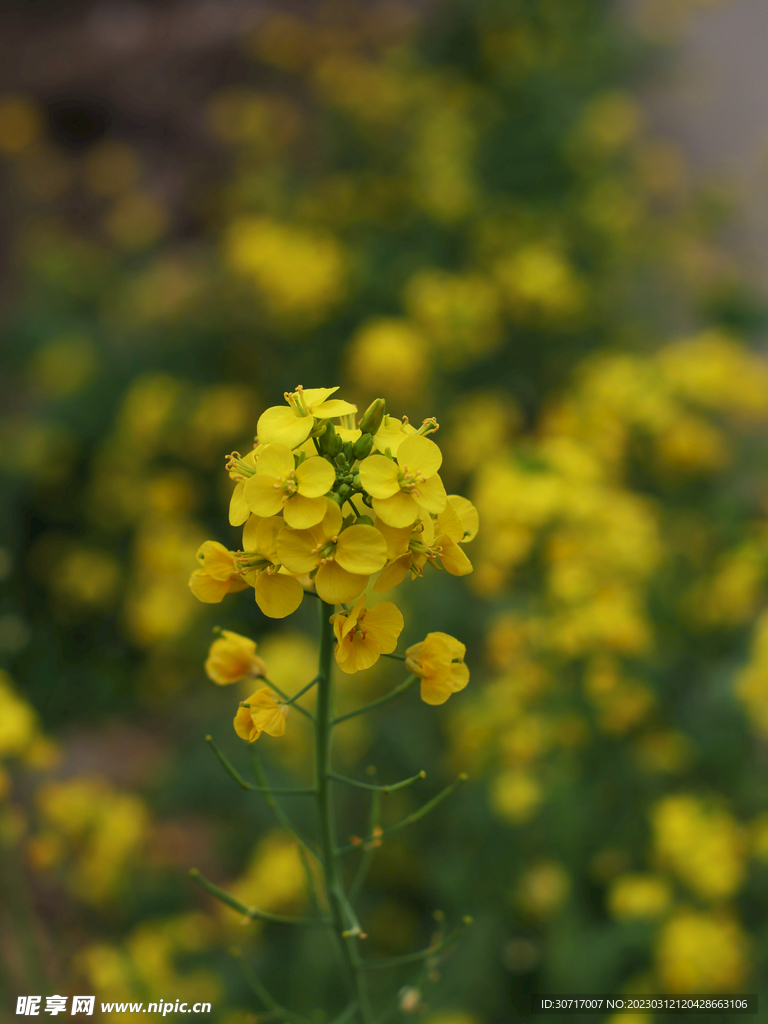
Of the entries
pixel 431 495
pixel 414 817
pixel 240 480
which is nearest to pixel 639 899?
pixel 414 817

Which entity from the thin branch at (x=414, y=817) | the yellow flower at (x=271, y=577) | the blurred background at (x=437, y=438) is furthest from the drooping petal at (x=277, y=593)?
the blurred background at (x=437, y=438)

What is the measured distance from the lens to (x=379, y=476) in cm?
106

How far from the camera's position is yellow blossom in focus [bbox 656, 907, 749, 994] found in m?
2.09

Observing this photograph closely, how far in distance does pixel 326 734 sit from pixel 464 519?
1.33ft

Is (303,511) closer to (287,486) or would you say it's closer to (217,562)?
(287,486)

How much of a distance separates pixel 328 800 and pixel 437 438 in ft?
9.92

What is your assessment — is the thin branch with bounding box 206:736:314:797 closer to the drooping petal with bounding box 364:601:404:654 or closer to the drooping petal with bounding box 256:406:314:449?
the drooping petal with bounding box 364:601:404:654

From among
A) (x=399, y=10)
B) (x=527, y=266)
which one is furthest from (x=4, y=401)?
(x=399, y=10)

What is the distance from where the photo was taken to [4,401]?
5.01 m

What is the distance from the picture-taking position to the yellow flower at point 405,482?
1042 mm

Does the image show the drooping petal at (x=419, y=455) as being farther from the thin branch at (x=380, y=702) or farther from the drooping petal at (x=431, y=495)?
the thin branch at (x=380, y=702)

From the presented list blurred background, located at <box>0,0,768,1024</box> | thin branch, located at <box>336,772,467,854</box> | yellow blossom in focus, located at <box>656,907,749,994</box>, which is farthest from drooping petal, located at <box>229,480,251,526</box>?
yellow blossom in focus, located at <box>656,907,749,994</box>

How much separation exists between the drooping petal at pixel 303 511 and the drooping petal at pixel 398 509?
0.26 ft

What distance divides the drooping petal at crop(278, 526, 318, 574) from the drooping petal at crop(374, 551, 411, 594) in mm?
103
